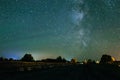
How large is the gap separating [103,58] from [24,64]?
126 metres

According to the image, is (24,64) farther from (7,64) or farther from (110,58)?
(110,58)

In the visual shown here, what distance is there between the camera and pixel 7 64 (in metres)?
46.2

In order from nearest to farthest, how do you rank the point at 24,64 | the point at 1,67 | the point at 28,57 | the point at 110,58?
the point at 1,67 → the point at 24,64 → the point at 28,57 → the point at 110,58

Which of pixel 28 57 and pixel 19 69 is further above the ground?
pixel 28 57

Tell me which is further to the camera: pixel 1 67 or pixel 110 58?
pixel 110 58

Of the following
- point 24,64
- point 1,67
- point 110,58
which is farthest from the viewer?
point 110,58

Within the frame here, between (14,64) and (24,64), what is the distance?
203 inches

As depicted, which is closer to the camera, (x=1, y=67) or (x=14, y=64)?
(x=1, y=67)

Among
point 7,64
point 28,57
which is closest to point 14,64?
point 7,64

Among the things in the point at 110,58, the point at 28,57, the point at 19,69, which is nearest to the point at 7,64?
the point at 19,69

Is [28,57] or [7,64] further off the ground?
[28,57]

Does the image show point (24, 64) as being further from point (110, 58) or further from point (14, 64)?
point (110, 58)

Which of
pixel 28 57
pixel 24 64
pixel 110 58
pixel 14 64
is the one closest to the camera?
pixel 14 64

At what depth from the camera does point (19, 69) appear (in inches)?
1811
